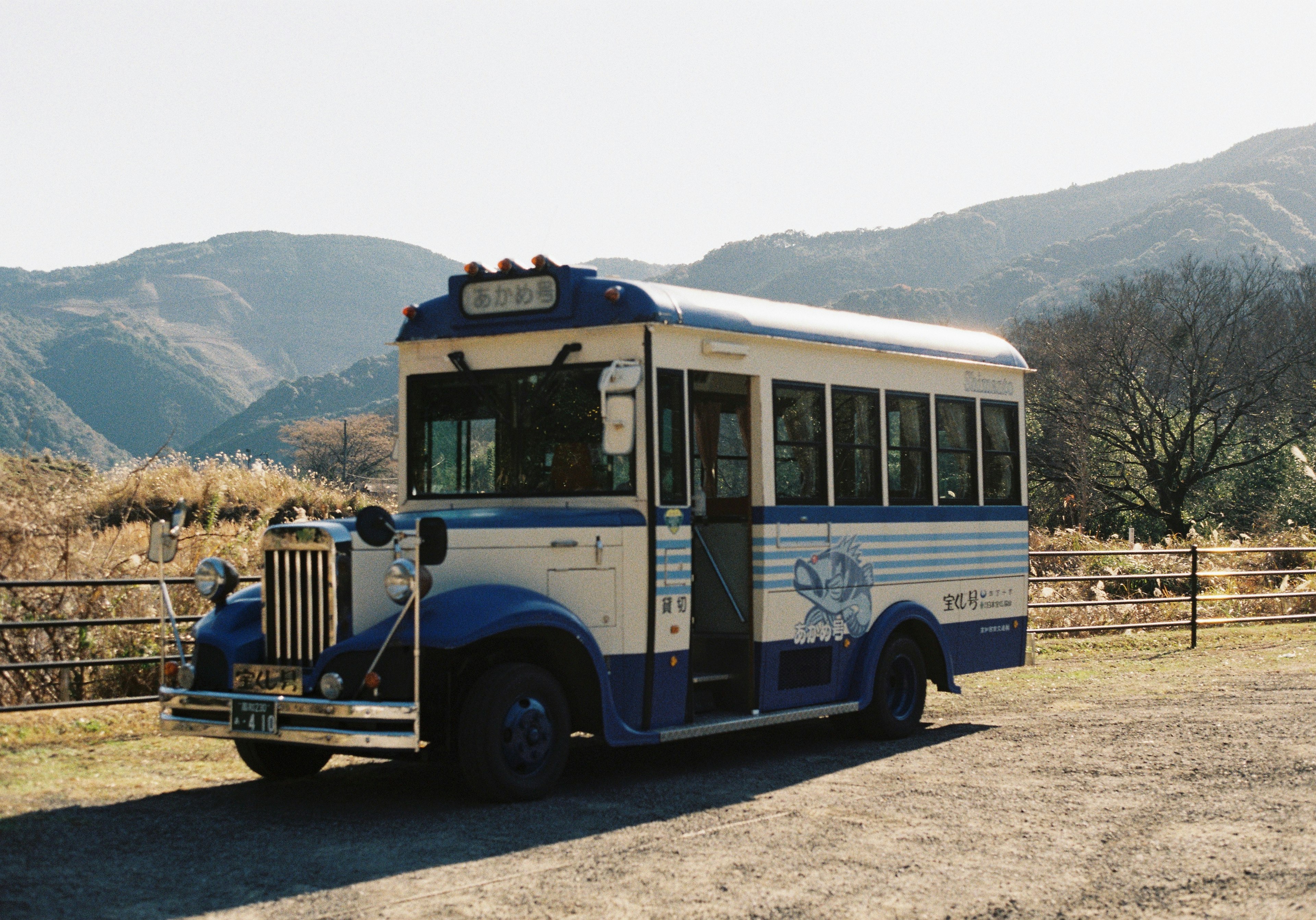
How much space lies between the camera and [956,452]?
456 inches

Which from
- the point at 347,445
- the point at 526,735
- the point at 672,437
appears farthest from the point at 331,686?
the point at 347,445

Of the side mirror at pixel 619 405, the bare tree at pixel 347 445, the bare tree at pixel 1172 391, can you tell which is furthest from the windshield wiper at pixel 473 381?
the bare tree at pixel 347 445

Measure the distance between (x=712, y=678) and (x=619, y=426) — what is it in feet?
7.24

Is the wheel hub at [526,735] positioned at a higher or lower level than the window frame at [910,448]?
lower

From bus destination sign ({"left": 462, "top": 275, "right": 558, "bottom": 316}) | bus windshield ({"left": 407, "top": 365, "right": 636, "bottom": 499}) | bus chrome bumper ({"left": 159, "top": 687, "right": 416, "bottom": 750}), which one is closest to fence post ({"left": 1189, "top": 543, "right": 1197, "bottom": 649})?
bus windshield ({"left": 407, "top": 365, "right": 636, "bottom": 499})

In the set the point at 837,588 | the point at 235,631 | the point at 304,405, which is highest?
the point at 304,405

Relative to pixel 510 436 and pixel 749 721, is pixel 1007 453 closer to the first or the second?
pixel 749 721

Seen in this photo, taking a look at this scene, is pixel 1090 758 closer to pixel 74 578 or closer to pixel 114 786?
Answer: pixel 114 786

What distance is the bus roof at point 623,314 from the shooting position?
28.6ft

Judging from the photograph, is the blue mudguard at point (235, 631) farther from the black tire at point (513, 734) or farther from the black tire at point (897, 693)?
the black tire at point (897, 693)

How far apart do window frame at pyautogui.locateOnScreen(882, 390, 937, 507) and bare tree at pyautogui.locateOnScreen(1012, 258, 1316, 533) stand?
2948cm

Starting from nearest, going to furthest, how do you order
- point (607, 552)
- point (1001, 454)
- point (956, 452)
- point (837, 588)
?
point (607, 552) → point (837, 588) → point (956, 452) → point (1001, 454)

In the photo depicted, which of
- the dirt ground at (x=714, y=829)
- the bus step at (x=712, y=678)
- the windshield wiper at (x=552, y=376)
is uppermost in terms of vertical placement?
the windshield wiper at (x=552, y=376)

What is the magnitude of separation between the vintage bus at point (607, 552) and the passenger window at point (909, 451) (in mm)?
23
